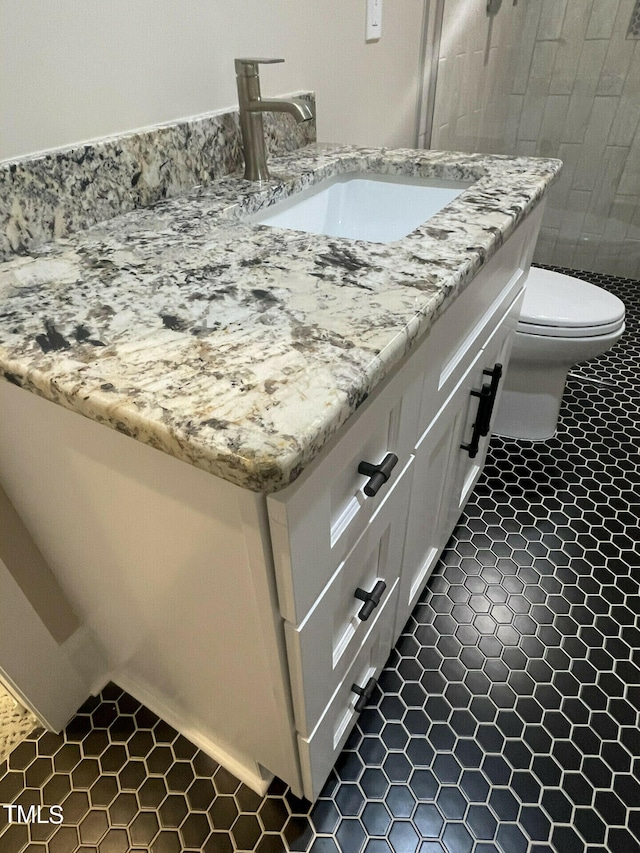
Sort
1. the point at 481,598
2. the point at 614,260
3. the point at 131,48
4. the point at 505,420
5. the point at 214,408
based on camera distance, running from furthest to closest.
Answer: the point at 614,260 → the point at 505,420 → the point at 481,598 → the point at 131,48 → the point at 214,408

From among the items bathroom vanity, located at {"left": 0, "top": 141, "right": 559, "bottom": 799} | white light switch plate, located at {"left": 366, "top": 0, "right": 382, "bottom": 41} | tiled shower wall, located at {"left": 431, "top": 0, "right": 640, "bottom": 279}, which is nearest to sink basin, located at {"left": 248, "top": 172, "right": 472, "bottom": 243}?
bathroom vanity, located at {"left": 0, "top": 141, "right": 559, "bottom": 799}

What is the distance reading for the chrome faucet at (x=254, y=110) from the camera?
820 millimetres

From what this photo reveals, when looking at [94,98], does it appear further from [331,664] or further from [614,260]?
[614,260]

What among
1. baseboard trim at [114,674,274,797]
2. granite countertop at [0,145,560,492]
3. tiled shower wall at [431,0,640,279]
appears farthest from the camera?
tiled shower wall at [431,0,640,279]

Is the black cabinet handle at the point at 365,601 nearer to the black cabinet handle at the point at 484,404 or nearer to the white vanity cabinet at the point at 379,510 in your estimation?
the white vanity cabinet at the point at 379,510

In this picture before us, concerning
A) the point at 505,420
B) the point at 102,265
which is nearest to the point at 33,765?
the point at 102,265

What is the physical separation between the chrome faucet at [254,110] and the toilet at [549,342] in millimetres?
744

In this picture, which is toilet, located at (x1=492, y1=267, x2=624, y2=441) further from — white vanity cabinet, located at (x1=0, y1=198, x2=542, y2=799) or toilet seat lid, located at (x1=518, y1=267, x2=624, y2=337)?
white vanity cabinet, located at (x1=0, y1=198, x2=542, y2=799)

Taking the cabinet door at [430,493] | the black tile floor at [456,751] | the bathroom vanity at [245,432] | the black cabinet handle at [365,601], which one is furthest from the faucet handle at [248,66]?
the black tile floor at [456,751]

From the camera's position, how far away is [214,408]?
0.41 metres

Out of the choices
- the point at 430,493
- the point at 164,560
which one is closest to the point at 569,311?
the point at 430,493

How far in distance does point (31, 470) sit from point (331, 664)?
426mm

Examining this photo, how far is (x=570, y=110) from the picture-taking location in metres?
2.29

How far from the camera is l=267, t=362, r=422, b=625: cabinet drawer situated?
441mm
